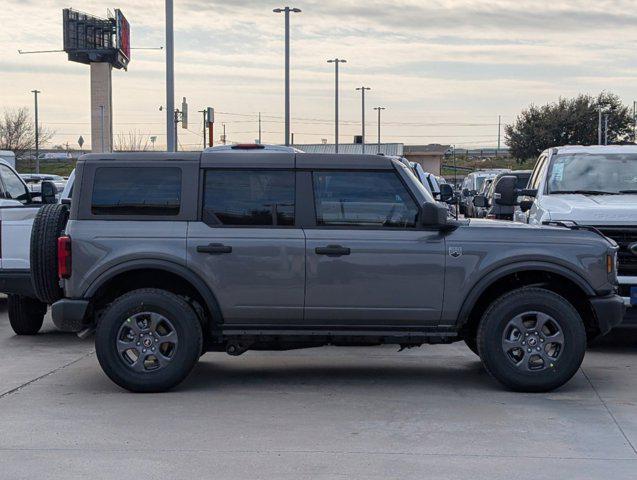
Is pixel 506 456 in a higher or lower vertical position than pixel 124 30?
lower

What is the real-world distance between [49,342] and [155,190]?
3.85m

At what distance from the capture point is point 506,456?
654 cm

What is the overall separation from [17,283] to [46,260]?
8.47ft

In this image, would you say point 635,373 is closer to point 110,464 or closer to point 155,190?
point 155,190

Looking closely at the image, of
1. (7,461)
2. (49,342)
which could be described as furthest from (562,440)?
(49,342)

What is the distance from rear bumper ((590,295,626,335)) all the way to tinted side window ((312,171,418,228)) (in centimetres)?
164

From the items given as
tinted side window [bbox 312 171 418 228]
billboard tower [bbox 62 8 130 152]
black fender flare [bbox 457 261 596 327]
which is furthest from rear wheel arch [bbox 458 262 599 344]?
billboard tower [bbox 62 8 130 152]

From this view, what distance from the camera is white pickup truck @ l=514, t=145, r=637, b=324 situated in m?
10.7

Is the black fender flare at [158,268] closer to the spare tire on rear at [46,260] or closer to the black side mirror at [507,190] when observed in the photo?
the spare tire on rear at [46,260]

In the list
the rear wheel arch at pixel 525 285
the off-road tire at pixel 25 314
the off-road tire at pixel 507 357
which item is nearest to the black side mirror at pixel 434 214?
the rear wheel arch at pixel 525 285

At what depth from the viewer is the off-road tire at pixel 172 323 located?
843 centimetres

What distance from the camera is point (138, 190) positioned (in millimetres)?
8617

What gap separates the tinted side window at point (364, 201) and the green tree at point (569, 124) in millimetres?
69196

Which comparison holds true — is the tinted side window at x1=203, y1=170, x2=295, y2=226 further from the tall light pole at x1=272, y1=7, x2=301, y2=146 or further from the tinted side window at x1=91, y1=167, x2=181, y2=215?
the tall light pole at x1=272, y1=7, x2=301, y2=146
